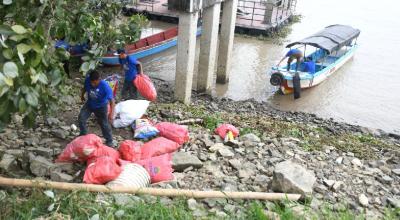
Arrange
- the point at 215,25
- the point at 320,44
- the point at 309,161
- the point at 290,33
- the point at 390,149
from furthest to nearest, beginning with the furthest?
1. the point at 290,33
2. the point at 320,44
3. the point at 215,25
4. the point at 390,149
5. the point at 309,161

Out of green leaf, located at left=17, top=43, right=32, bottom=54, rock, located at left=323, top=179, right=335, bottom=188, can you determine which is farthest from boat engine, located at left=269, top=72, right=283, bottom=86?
green leaf, located at left=17, top=43, right=32, bottom=54

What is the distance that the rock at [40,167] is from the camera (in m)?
5.45

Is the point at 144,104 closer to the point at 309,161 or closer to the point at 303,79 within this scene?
the point at 309,161

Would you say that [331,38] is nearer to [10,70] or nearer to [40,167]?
[40,167]

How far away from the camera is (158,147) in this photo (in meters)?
6.43

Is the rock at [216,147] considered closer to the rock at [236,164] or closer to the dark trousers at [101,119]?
the rock at [236,164]

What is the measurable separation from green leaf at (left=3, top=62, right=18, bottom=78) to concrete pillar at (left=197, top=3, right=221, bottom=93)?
9546 millimetres

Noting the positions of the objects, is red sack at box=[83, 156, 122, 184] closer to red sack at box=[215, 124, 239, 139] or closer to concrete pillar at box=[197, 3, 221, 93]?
red sack at box=[215, 124, 239, 139]

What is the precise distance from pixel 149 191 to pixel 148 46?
10903 millimetres

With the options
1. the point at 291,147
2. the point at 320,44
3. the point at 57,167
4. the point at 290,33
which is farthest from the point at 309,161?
the point at 290,33

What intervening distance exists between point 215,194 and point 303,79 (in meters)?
9.28

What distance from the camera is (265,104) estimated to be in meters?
13.1

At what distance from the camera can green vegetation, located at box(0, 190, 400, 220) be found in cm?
431

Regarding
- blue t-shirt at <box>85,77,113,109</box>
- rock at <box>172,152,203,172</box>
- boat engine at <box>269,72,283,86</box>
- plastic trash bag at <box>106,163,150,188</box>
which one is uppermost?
blue t-shirt at <box>85,77,113,109</box>
